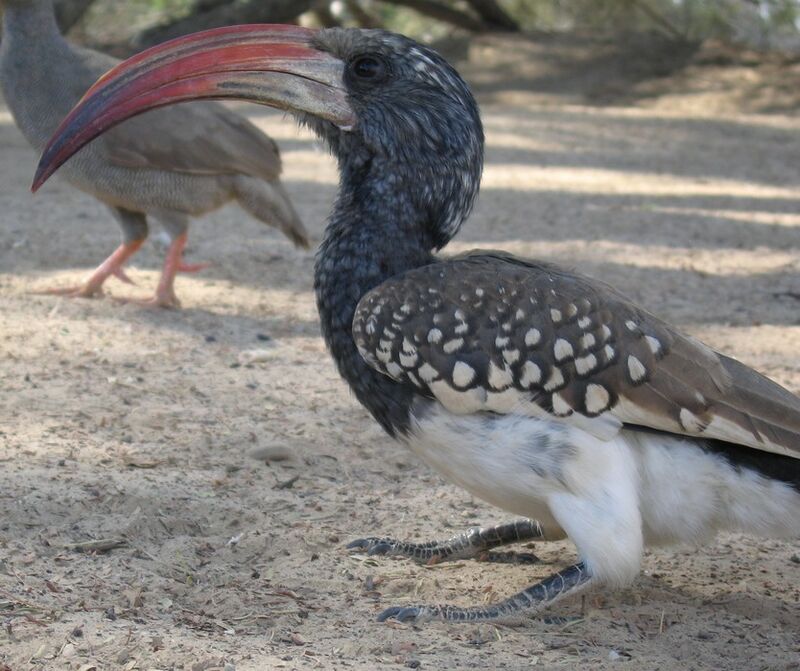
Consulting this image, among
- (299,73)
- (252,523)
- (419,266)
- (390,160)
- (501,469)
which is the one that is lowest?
(252,523)

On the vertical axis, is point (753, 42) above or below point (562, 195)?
above

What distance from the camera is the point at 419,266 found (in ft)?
12.9

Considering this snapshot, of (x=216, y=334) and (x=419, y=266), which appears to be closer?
(x=419, y=266)

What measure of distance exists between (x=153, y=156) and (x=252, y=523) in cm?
305

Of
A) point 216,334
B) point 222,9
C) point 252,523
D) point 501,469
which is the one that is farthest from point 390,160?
point 222,9

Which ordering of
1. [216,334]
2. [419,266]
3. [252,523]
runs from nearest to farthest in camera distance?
1. [419,266]
2. [252,523]
3. [216,334]

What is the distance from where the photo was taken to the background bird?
6738mm

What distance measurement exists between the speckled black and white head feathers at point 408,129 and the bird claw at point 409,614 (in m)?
1.20

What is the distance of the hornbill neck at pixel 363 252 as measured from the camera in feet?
12.6

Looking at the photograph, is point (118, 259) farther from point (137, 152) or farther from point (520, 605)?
point (520, 605)

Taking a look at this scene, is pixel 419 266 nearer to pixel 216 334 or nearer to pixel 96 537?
pixel 96 537

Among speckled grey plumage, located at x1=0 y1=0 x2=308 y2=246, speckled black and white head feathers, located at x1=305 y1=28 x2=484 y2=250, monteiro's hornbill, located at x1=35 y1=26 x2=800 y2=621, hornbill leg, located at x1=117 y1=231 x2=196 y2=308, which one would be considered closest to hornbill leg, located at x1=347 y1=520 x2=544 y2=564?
monteiro's hornbill, located at x1=35 y1=26 x2=800 y2=621

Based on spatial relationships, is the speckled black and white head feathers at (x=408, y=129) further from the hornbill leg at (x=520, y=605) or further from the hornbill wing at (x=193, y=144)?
the hornbill wing at (x=193, y=144)

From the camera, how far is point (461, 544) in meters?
4.23
